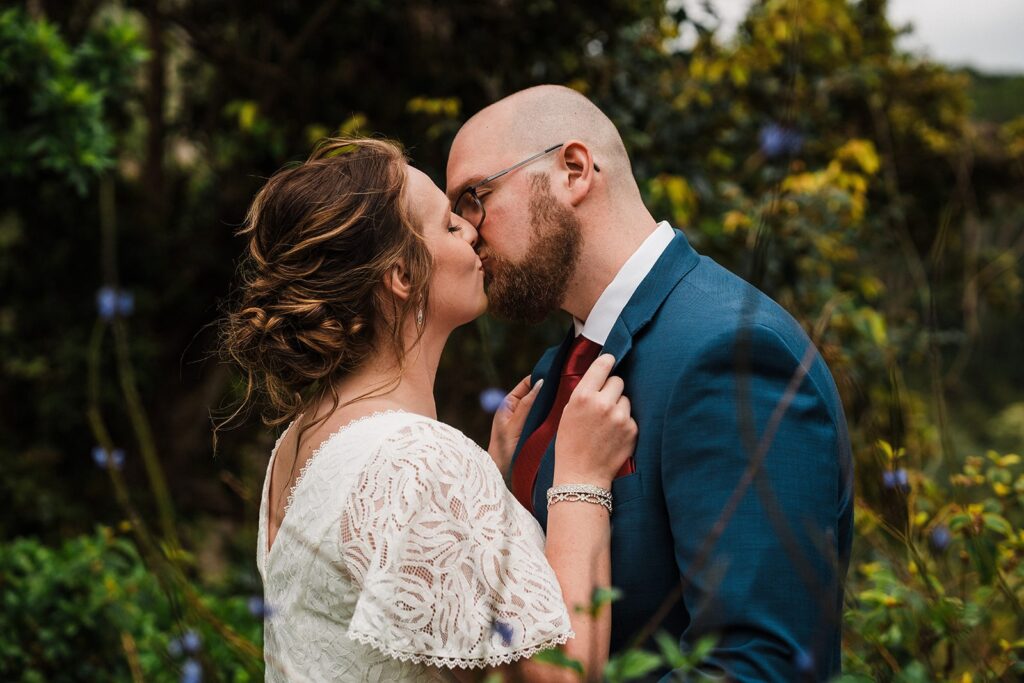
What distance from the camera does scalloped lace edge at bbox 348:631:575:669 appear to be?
67.7 inches

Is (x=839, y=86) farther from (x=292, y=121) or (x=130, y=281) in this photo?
Answer: (x=130, y=281)

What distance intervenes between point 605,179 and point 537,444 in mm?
708

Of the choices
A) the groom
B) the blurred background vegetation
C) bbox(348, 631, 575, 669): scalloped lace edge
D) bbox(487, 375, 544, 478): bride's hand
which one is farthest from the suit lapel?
the blurred background vegetation

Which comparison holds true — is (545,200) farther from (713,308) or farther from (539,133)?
(713,308)

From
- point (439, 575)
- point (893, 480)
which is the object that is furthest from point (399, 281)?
point (893, 480)

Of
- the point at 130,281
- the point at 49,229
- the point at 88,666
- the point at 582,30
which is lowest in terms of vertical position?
the point at 88,666

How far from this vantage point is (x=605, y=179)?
244 cm

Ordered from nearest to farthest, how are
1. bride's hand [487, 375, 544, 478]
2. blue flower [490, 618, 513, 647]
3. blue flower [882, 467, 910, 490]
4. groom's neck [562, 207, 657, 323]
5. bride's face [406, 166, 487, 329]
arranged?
1. blue flower [490, 618, 513, 647]
2. blue flower [882, 467, 910, 490]
3. bride's face [406, 166, 487, 329]
4. groom's neck [562, 207, 657, 323]
5. bride's hand [487, 375, 544, 478]

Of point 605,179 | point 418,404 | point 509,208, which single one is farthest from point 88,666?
point 605,179

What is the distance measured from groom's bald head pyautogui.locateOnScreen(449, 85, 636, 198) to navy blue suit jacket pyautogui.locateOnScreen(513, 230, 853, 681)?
0.52 meters

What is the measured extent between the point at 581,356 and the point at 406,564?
853mm

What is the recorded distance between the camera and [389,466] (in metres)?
1.83

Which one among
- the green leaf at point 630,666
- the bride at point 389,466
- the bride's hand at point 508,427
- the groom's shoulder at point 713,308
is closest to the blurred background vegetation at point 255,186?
the bride's hand at point 508,427

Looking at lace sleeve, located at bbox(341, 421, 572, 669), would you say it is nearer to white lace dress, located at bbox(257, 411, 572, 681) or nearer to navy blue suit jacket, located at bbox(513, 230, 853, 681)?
white lace dress, located at bbox(257, 411, 572, 681)
